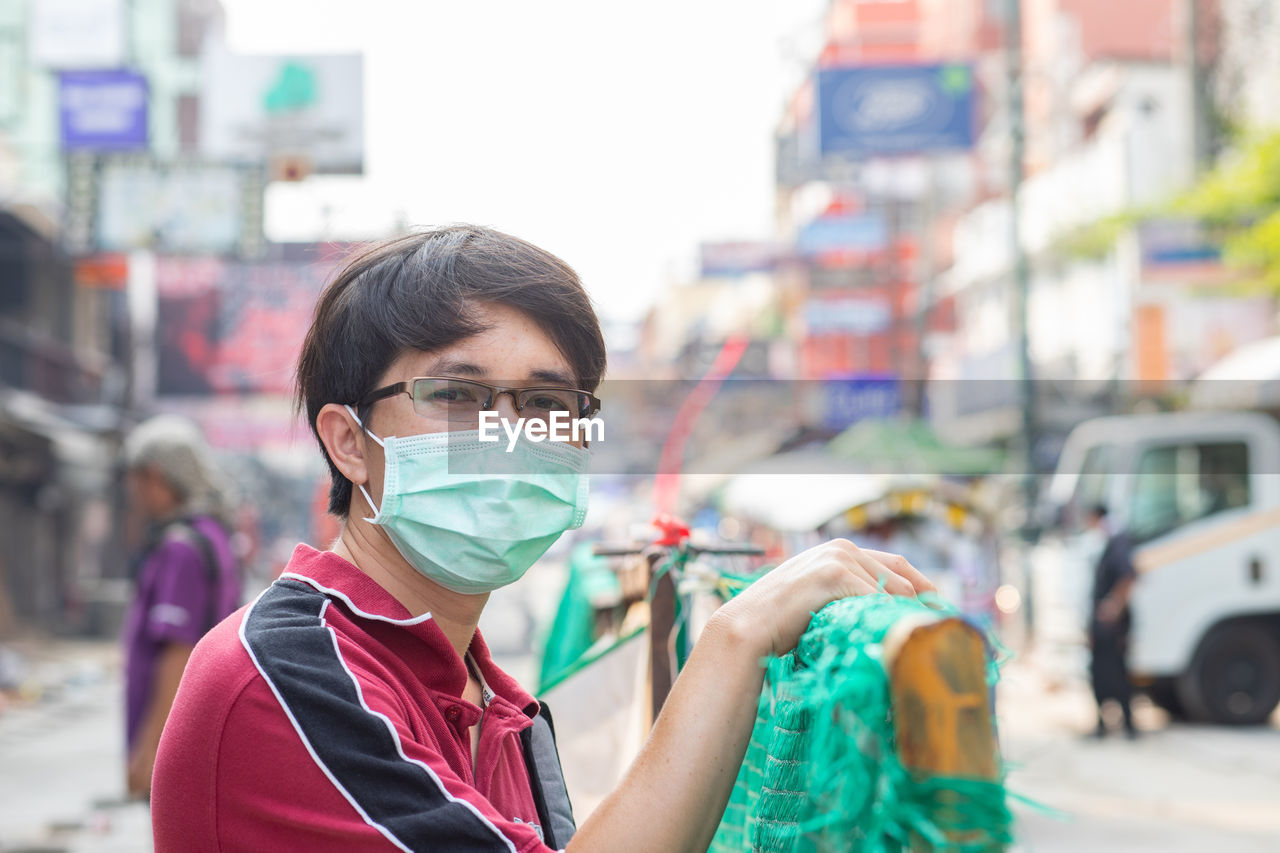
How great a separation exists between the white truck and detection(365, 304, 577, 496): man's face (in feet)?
37.0

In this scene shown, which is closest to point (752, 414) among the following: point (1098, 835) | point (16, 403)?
point (16, 403)

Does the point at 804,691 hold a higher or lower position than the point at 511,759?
higher

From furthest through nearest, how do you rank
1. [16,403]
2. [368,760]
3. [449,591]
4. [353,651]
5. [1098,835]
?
[16,403]
[1098,835]
[449,591]
[353,651]
[368,760]

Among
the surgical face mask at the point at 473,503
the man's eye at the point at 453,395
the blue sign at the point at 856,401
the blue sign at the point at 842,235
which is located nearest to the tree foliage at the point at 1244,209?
the blue sign at the point at 856,401

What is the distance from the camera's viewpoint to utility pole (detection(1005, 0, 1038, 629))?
55.5 feet

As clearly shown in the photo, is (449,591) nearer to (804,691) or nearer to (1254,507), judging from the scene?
(804,691)

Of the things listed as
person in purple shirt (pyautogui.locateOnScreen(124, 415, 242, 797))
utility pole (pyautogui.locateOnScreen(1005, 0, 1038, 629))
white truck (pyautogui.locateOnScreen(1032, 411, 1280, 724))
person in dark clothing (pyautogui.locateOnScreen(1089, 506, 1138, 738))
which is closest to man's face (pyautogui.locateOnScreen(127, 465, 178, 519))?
person in purple shirt (pyautogui.locateOnScreen(124, 415, 242, 797))

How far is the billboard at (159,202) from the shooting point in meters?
16.9

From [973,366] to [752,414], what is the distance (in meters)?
25.8

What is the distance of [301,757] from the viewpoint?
133 centimetres

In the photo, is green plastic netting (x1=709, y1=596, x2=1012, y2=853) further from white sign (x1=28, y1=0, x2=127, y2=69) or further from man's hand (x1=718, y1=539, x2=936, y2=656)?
white sign (x1=28, y1=0, x2=127, y2=69)

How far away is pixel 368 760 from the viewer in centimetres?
134

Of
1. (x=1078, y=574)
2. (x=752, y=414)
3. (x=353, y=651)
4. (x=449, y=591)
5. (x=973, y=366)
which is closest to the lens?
(x=353, y=651)

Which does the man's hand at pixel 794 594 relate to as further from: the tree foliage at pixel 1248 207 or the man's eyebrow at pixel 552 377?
the tree foliage at pixel 1248 207
